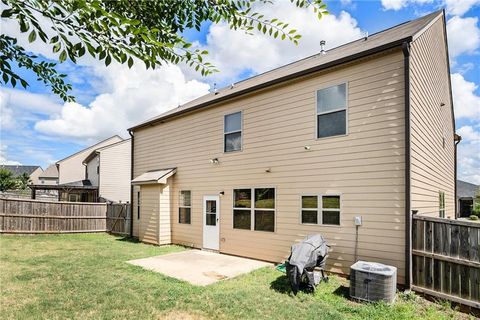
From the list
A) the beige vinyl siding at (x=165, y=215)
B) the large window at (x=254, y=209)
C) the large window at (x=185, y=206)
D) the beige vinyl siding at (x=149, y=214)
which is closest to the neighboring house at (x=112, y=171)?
the beige vinyl siding at (x=149, y=214)


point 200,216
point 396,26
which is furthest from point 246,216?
point 396,26

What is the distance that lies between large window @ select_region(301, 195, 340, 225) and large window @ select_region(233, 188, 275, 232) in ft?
3.55

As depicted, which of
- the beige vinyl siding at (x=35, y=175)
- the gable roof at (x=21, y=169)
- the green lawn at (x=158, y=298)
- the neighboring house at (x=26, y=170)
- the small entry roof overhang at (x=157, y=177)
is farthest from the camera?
the gable roof at (x=21, y=169)

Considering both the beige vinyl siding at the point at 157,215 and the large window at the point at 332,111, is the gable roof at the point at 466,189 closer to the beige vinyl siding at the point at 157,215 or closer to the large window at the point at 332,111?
the large window at the point at 332,111

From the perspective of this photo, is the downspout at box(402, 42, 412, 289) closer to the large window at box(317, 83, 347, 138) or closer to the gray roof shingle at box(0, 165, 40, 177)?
the large window at box(317, 83, 347, 138)

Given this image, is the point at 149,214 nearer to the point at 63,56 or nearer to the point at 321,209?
the point at 321,209

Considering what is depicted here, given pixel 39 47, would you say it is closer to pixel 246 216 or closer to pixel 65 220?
pixel 246 216

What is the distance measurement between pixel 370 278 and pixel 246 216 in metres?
4.40

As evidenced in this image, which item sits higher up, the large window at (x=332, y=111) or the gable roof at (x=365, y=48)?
the gable roof at (x=365, y=48)

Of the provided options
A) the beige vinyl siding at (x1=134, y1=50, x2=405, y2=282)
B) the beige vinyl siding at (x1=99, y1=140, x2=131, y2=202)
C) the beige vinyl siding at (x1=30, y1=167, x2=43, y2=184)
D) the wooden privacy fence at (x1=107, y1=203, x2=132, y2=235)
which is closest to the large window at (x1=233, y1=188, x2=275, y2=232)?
the beige vinyl siding at (x1=134, y1=50, x2=405, y2=282)

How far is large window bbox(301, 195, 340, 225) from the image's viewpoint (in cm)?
726

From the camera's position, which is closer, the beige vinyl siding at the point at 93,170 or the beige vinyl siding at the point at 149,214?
the beige vinyl siding at the point at 149,214

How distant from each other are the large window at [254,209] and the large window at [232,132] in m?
1.45

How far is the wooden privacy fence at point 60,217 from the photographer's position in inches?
531
